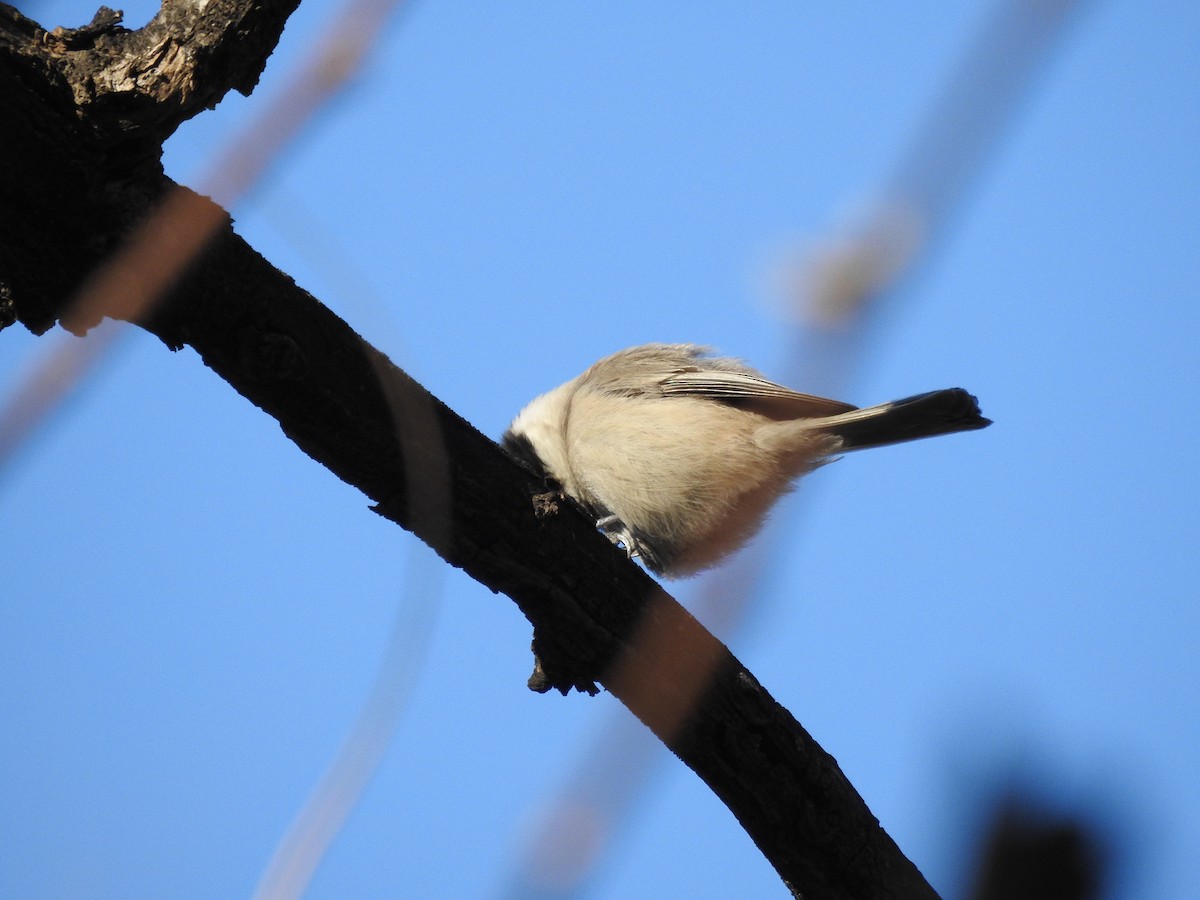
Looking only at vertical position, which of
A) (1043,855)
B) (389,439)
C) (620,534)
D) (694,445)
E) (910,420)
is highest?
(910,420)

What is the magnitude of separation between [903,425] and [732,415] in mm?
803

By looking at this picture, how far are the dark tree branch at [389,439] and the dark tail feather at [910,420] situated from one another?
1801 mm

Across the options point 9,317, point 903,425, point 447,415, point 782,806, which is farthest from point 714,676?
point 9,317

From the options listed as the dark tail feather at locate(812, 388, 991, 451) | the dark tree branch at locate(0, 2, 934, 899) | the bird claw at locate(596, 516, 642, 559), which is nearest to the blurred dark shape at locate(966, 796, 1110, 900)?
the dark tree branch at locate(0, 2, 934, 899)

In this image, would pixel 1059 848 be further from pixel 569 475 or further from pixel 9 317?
pixel 569 475

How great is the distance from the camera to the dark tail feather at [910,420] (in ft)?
16.0

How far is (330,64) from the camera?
179 cm

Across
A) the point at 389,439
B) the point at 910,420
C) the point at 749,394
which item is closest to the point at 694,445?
the point at 749,394

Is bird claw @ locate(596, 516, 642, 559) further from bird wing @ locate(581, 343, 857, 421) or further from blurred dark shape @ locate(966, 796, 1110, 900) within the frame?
blurred dark shape @ locate(966, 796, 1110, 900)

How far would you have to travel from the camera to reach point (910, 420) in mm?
4977

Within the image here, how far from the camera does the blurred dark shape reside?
46.6 inches

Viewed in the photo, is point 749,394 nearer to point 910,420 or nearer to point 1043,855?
point 910,420

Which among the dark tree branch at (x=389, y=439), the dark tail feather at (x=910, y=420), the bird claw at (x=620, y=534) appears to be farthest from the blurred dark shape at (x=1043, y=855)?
the bird claw at (x=620, y=534)

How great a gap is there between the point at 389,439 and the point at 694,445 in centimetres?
224
